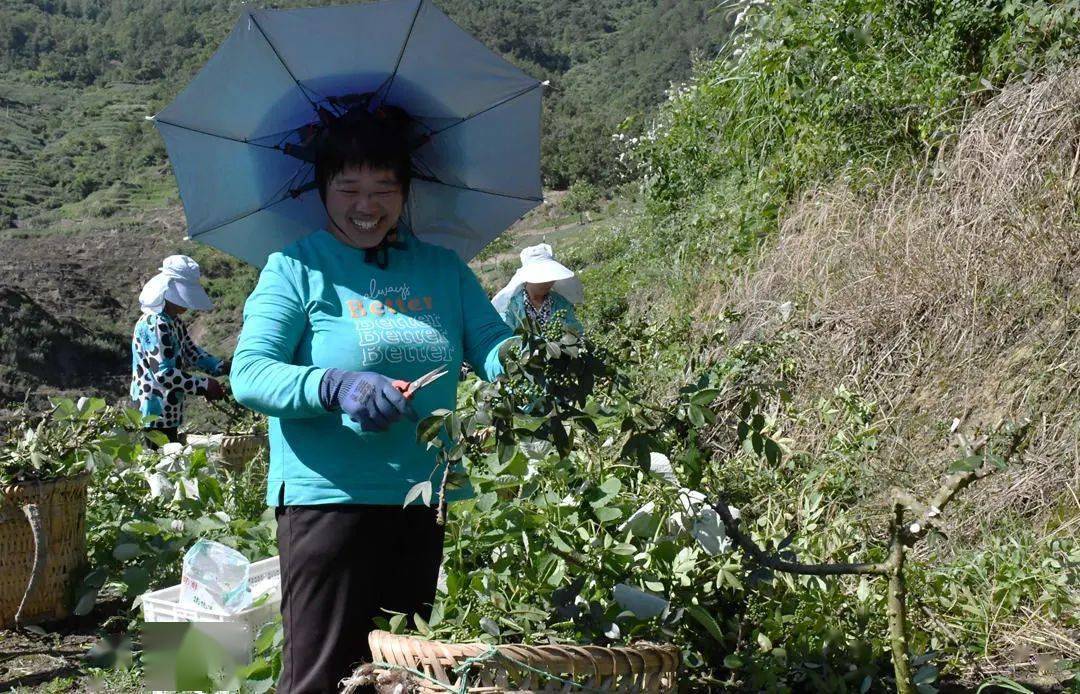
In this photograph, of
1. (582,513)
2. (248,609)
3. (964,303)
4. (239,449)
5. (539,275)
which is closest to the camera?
(582,513)

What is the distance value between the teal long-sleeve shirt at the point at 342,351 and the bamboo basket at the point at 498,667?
393 millimetres

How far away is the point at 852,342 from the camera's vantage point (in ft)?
14.8

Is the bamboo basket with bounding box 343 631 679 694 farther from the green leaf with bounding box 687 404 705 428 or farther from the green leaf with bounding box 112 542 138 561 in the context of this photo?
the green leaf with bounding box 112 542 138 561

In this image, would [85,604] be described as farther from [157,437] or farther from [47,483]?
[157,437]

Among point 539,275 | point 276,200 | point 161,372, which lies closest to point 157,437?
point 161,372

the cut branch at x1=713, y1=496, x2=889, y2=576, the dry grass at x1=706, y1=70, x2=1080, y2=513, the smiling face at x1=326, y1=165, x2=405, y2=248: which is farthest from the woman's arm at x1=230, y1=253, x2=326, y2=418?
the dry grass at x1=706, y1=70, x2=1080, y2=513

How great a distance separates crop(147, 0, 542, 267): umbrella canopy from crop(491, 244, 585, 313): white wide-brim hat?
251cm

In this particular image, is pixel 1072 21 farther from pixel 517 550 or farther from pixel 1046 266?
pixel 517 550

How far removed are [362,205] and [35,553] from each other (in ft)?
7.91

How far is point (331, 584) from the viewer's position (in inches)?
85.1

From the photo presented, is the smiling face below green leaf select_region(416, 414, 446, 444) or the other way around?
the other way around

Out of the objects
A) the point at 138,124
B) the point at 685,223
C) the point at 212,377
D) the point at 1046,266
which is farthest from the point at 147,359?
the point at 138,124

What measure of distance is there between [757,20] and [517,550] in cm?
490

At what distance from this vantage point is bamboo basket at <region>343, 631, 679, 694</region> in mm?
1730
